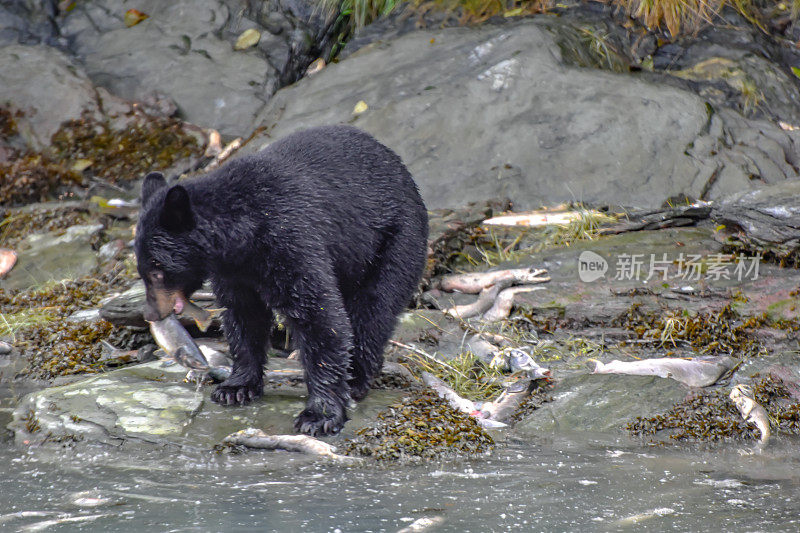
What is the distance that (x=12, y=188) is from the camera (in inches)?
361

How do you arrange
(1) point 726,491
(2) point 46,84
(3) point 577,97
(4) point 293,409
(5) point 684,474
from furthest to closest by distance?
(2) point 46,84, (3) point 577,97, (4) point 293,409, (5) point 684,474, (1) point 726,491

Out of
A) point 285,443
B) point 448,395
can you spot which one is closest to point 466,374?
point 448,395

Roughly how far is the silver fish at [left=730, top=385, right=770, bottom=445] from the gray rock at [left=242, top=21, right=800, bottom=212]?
3189mm

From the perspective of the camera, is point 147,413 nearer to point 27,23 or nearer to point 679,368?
point 679,368

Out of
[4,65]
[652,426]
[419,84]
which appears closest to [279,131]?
[419,84]

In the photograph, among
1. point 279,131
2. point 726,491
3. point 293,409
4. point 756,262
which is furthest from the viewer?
point 279,131

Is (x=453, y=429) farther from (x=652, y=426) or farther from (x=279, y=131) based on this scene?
(x=279, y=131)

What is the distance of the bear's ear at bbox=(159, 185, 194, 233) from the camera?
13.3 ft

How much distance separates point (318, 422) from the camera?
14.7 ft

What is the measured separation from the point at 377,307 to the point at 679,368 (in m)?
1.80

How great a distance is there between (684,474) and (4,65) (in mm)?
8937

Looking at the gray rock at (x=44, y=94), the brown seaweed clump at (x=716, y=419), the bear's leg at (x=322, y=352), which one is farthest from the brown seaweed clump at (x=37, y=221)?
the brown seaweed clump at (x=716, y=419)

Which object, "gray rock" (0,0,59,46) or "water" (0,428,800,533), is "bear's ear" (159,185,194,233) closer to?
"water" (0,428,800,533)

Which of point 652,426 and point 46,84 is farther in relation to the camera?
point 46,84
